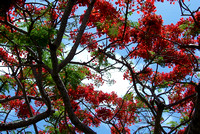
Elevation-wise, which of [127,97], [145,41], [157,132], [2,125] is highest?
[145,41]

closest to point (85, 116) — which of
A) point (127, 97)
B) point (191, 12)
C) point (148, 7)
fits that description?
point (127, 97)

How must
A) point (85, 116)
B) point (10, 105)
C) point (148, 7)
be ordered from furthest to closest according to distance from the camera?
point (10, 105) → point (85, 116) → point (148, 7)

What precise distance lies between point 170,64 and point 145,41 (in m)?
1.75

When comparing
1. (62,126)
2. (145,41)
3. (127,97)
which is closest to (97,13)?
(145,41)

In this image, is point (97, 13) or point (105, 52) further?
point (97, 13)

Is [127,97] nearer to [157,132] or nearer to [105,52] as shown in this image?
[157,132]

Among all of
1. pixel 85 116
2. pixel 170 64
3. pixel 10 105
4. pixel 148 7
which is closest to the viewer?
pixel 148 7

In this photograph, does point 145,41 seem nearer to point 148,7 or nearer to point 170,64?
point 148,7

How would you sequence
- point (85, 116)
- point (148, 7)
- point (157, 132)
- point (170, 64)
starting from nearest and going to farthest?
point (157, 132) < point (148, 7) < point (170, 64) < point (85, 116)

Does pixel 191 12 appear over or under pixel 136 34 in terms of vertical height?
under

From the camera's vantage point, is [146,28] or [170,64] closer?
[146,28]

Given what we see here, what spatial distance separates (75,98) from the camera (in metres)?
6.14

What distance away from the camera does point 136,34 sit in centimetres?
515

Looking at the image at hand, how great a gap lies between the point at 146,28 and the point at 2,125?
4515 mm
